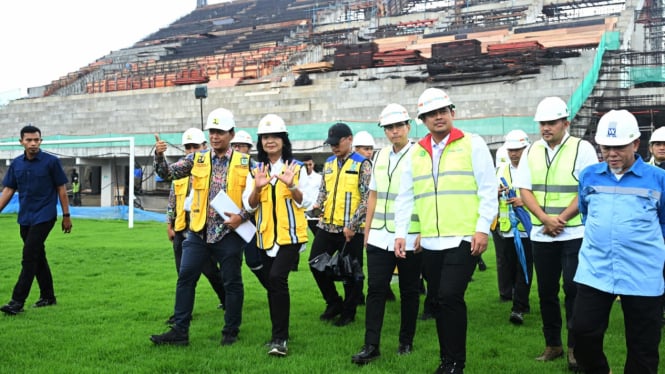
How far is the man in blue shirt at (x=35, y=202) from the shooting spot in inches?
293

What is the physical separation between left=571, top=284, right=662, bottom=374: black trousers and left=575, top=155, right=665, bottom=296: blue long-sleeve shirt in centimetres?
8

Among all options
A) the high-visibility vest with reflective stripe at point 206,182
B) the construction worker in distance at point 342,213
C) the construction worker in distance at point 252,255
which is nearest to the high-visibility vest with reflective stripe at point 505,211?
the construction worker in distance at point 342,213

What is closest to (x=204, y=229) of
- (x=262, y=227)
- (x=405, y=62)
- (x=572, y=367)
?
(x=262, y=227)

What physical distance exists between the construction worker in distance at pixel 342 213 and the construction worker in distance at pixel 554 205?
201 cm

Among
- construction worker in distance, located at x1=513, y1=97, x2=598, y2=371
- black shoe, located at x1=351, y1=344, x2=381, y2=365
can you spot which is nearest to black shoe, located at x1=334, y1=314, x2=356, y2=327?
black shoe, located at x1=351, y1=344, x2=381, y2=365

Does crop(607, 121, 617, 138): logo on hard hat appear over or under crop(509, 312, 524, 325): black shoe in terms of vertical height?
over

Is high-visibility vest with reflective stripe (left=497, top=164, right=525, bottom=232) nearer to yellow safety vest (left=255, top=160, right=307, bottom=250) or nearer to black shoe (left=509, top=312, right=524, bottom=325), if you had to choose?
black shoe (left=509, top=312, right=524, bottom=325)

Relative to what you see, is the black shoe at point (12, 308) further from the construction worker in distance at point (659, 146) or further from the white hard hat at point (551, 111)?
the construction worker in distance at point (659, 146)

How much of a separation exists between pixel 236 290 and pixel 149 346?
882 mm

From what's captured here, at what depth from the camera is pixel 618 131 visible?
4195 mm

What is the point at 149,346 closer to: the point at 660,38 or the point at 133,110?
the point at 133,110

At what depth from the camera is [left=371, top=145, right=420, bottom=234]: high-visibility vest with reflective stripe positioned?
227 inches

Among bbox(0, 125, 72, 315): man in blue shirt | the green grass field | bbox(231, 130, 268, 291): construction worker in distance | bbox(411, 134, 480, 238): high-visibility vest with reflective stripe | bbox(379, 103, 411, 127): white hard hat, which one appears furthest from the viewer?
bbox(0, 125, 72, 315): man in blue shirt

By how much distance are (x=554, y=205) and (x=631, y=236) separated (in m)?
1.22
